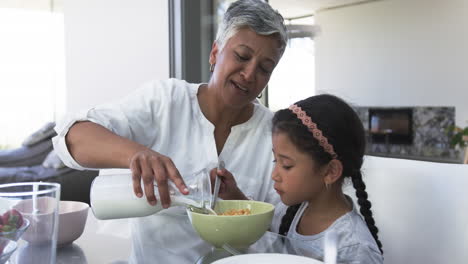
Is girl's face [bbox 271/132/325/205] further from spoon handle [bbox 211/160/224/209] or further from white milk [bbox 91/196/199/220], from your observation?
white milk [bbox 91/196/199/220]

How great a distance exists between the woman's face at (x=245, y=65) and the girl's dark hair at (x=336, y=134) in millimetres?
119

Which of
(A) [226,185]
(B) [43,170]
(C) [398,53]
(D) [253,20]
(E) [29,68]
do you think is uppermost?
(C) [398,53]

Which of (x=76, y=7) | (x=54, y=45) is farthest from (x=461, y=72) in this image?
(x=54, y=45)

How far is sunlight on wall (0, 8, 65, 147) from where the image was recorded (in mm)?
5746

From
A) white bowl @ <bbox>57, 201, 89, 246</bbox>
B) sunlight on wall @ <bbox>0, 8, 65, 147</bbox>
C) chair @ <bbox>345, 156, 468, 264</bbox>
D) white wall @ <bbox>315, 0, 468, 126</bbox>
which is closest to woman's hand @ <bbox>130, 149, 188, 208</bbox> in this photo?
white bowl @ <bbox>57, 201, 89, 246</bbox>

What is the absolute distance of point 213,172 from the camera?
1.09 m

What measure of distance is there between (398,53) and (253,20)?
5628 mm

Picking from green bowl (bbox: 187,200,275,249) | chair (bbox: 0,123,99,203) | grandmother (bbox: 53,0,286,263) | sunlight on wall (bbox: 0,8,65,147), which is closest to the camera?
green bowl (bbox: 187,200,275,249)

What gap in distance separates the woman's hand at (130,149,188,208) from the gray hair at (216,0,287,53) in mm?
528

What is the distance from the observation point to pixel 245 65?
4.04 feet

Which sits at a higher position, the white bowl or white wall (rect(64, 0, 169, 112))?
white wall (rect(64, 0, 169, 112))

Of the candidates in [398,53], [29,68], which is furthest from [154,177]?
[398,53]

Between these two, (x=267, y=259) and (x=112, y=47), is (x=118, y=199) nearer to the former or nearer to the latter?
(x=267, y=259)

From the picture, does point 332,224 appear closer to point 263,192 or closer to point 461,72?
point 263,192
